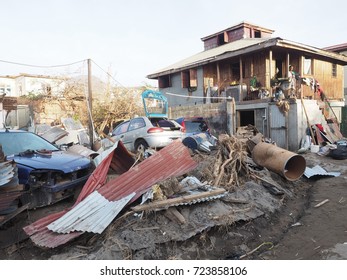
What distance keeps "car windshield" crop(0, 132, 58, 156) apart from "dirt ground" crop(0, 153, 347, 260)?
Answer: 1721 millimetres

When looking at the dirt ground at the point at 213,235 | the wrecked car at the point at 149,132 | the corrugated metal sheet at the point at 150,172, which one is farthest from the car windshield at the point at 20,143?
the wrecked car at the point at 149,132

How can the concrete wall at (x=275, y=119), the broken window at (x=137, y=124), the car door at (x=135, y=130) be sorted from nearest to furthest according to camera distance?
the car door at (x=135, y=130), the broken window at (x=137, y=124), the concrete wall at (x=275, y=119)

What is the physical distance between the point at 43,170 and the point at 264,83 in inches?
522

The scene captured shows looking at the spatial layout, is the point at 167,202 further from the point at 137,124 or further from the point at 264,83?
the point at 264,83

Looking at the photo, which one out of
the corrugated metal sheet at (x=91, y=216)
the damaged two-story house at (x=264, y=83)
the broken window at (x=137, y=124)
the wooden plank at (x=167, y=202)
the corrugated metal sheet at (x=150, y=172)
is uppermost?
the damaged two-story house at (x=264, y=83)

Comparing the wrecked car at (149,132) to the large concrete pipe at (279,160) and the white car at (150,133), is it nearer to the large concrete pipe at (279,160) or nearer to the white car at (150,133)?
the white car at (150,133)

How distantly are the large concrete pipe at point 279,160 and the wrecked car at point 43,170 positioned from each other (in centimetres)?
443

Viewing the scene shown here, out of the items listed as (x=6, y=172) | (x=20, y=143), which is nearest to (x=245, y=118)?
(x=20, y=143)

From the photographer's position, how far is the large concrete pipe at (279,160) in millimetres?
6633

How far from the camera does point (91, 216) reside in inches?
163

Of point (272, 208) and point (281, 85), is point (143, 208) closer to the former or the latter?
point (272, 208)

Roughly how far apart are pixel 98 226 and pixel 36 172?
6.13ft

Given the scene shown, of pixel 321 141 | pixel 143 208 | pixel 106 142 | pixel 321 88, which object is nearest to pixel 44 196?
pixel 143 208

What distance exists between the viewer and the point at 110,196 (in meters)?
4.66
